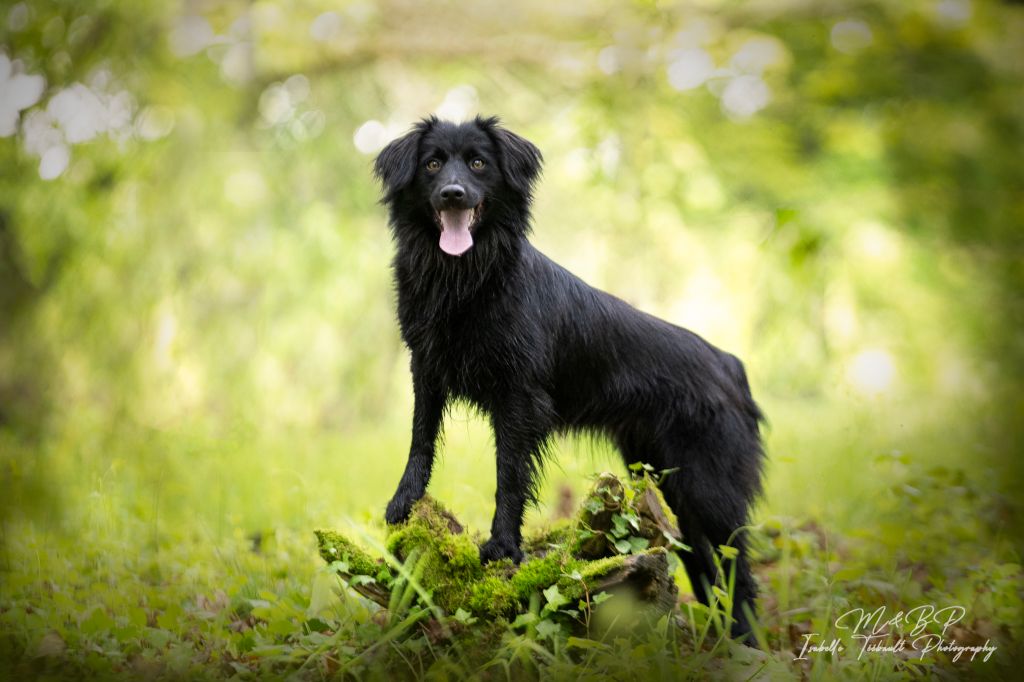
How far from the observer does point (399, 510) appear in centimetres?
304

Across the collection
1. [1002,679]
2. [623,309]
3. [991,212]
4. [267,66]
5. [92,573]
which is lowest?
[92,573]

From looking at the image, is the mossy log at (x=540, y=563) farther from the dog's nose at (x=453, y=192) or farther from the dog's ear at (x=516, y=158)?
the dog's ear at (x=516, y=158)

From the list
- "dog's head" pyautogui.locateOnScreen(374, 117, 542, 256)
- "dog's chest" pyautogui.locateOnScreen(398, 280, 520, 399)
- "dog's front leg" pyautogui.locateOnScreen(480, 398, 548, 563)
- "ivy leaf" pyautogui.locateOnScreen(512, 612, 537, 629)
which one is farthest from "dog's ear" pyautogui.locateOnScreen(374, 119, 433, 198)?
"ivy leaf" pyautogui.locateOnScreen(512, 612, 537, 629)

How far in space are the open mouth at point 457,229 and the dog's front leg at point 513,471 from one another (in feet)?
2.22

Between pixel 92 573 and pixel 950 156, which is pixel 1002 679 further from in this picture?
pixel 950 156

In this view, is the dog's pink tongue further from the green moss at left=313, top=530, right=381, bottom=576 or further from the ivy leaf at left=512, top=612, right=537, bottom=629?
the ivy leaf at left=512, top=612, right=537, bottom=629

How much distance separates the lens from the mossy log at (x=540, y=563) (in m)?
2.68

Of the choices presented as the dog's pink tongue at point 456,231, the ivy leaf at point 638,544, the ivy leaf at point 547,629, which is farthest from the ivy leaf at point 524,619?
the dog's pink tongue at point 456,231

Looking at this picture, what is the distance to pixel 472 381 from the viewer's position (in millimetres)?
3162

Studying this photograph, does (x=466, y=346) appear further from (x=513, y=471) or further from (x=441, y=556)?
(x=441, y=556)

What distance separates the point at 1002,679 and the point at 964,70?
5810mm

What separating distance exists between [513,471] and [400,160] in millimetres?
1357

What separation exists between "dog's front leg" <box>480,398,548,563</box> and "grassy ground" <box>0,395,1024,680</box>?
17 cm

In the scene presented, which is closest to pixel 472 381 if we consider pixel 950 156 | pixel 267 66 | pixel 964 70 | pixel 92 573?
pixel 92 573
